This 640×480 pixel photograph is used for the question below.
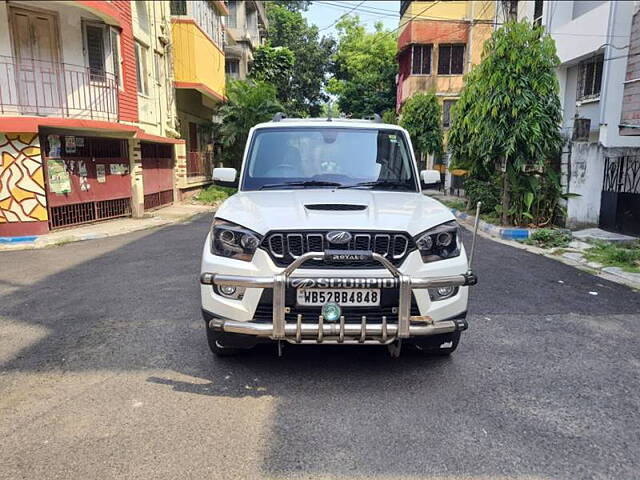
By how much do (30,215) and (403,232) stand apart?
10.0 m

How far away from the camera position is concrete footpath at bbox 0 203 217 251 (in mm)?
10422

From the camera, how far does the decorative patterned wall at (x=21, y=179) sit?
10422 mm

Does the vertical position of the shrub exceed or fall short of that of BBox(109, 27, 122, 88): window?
it falls short

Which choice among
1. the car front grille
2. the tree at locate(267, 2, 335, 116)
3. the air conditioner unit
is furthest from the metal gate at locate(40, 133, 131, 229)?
the tree at locate(267, 2, 335, 116)

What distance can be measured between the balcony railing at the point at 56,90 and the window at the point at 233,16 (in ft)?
67.4

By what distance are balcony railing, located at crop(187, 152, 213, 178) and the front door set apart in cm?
828

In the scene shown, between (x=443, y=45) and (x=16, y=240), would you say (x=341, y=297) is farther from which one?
(x=443, y=45)

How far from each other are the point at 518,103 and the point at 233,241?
942 centimetres

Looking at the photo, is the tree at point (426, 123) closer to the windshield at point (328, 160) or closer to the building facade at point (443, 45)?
the building facade at point (443, 45)

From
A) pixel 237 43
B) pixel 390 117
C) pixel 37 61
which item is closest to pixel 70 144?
pixel 37 61

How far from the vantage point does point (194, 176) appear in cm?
2109

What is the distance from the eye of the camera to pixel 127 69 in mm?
13930

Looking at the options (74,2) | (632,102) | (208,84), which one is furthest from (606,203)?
(208,84)

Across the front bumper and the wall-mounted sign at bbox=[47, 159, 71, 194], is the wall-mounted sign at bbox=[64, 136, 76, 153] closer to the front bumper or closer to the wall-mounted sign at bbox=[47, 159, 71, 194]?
the wall-mounted sign at bbox=[47, 159, 71, 194]
